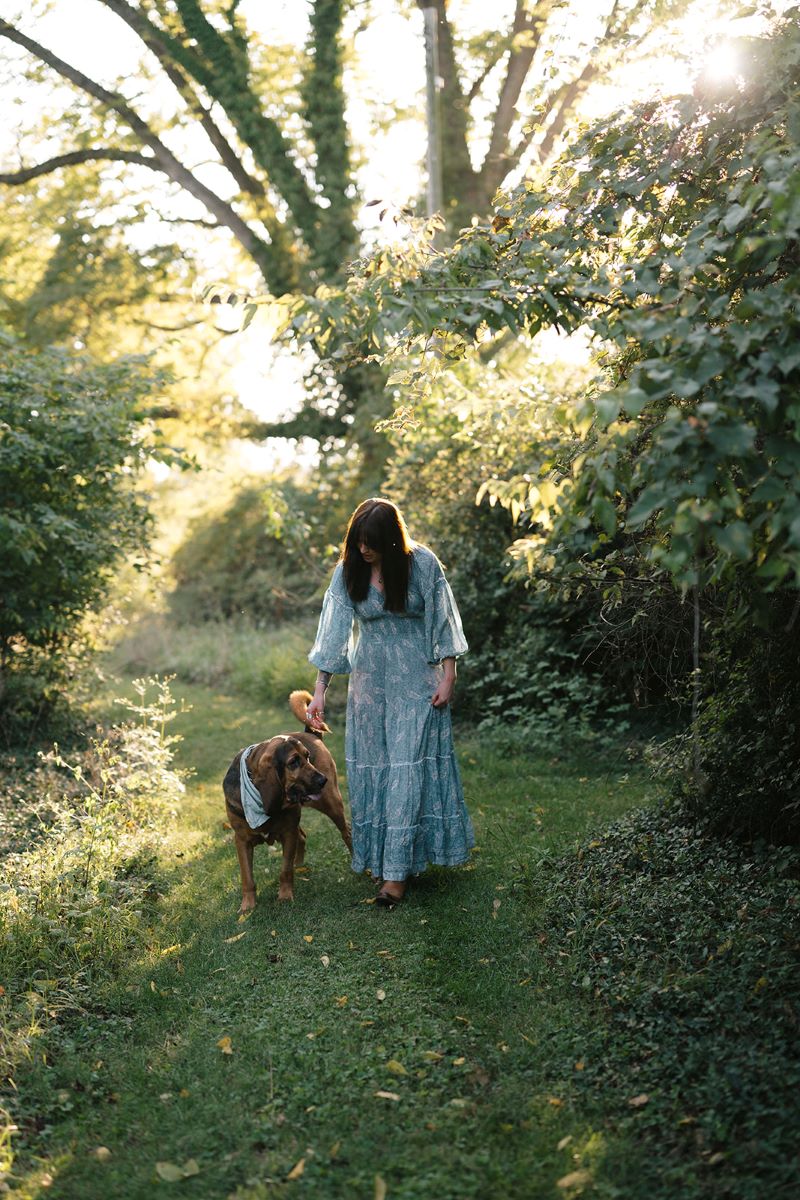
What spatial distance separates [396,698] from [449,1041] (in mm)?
1979

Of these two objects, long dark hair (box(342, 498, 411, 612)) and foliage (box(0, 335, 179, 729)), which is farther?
foliage (box(0, 335, 179, 729))

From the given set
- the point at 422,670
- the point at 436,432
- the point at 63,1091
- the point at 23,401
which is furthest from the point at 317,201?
the point at 63,1091

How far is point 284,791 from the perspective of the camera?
5.26 meters

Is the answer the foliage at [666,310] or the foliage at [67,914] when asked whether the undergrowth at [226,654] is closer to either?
the foliage at [67,914]

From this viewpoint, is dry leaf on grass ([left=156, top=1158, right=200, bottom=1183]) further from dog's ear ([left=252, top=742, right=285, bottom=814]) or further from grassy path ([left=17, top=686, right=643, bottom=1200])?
dog's ear ([left=252, top=742, right=285, bottom=814])

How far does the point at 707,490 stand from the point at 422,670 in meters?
2.68

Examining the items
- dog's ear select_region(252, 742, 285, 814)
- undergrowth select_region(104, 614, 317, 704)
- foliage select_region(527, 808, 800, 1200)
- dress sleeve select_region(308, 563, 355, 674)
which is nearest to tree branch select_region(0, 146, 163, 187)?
undergrowth select_region(104, 614, 317, 704)

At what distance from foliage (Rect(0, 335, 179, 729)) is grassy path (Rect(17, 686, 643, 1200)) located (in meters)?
3.51

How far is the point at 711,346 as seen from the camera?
2955 millimetres

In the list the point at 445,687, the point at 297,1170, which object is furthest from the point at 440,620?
the point at 297,1170

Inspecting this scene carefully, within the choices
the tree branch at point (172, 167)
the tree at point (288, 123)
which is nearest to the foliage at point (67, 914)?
the tree at point (288, 123)

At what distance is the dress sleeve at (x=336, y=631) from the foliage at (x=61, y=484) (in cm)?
317

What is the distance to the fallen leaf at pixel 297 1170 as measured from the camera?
311cm

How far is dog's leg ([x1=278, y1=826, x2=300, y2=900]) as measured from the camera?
18.0ft
